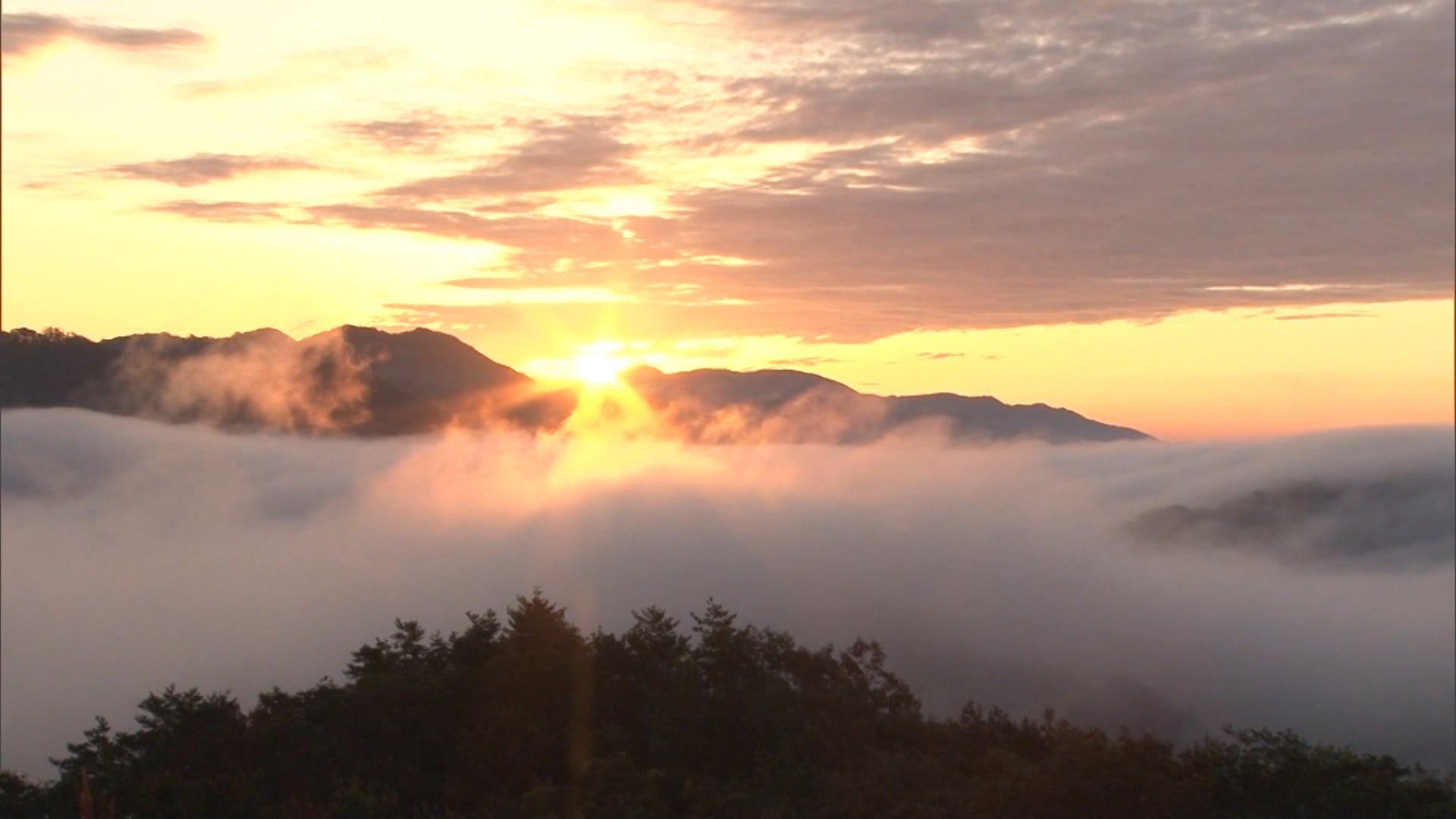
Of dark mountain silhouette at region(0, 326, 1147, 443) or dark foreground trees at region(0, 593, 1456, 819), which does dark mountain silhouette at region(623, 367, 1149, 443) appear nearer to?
dark mountain silhouette at region(0, 326, 1147, 443)

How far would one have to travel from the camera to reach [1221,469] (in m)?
141

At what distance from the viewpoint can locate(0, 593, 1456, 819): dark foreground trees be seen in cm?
1647

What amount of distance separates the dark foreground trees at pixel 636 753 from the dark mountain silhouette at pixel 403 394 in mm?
12209

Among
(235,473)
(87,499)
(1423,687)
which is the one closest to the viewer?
(1423,687)

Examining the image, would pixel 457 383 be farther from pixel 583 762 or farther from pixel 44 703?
pixel 583 762

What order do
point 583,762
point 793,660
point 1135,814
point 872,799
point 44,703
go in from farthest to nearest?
point 44,703 → point 793,660 → point 583,762 → point 872,799 → point 1135,814

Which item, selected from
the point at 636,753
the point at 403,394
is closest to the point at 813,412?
the point at 403,394

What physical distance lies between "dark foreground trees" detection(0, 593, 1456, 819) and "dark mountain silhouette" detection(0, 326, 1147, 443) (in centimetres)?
1221

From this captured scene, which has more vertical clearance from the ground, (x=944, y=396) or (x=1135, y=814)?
(x=944, y=396)

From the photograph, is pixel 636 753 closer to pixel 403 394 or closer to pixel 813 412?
pixel 403 394

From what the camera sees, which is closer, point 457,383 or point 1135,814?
point 1135,814

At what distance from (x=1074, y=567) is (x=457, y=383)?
65404 millimetres

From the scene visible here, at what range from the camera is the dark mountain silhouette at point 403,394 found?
52.4m

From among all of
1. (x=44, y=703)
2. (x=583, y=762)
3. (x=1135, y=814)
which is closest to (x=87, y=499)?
(x=44, y=703)
